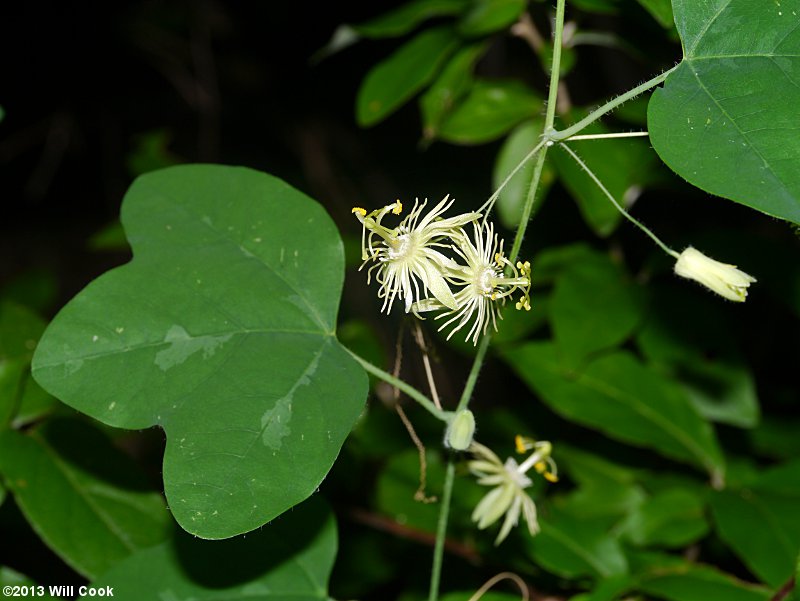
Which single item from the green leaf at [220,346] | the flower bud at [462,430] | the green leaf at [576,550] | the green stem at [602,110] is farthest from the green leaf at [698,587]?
the green stem at [602,110]

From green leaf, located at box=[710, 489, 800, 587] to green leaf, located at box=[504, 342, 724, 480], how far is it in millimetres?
109

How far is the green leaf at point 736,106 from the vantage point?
2.76 feet

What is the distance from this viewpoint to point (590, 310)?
1.63 metres

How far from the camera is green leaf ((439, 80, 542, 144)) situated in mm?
1700

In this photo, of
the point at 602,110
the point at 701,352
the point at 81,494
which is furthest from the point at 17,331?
the point at 701,352

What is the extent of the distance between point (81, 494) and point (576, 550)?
2.65 ft

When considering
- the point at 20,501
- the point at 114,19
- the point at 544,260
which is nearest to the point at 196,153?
the point at 114,19

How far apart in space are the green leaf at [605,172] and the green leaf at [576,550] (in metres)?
0.52

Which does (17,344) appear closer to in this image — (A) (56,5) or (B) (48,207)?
(A) (56,5)

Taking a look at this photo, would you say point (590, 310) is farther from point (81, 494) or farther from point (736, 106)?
point (81, 494)

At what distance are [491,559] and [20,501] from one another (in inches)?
30.0

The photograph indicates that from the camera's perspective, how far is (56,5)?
3.07 meters

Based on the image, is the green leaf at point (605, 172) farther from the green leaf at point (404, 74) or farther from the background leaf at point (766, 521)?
the background leaf at point (766, 521)

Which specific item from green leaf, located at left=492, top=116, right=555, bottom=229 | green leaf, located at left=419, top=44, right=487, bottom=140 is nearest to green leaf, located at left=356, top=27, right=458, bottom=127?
green leaf, located at left=419, top=44, right=487, bottom=140
